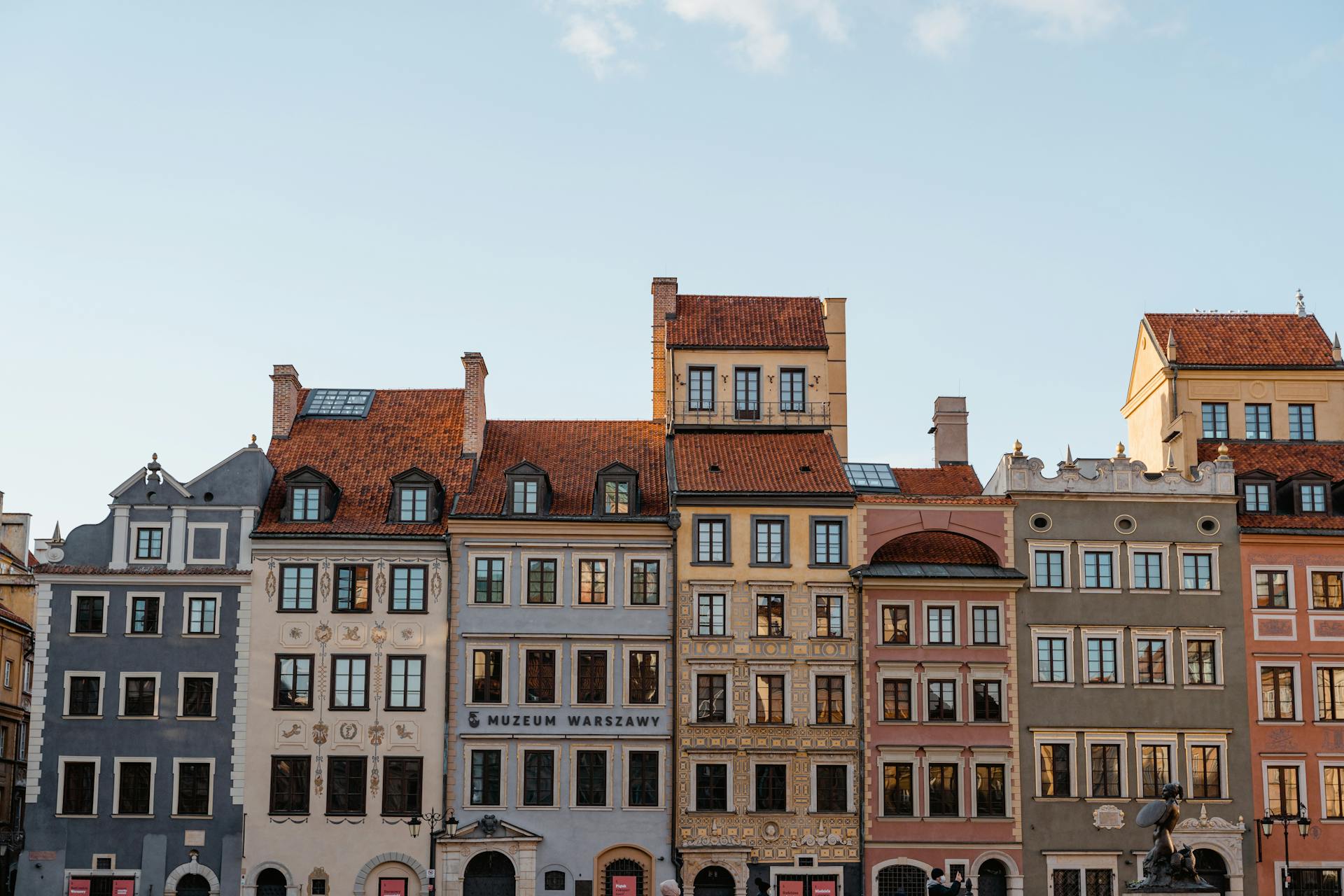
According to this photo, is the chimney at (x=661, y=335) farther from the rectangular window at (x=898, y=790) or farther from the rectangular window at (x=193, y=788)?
the rectangular window at (x=193, y=788)

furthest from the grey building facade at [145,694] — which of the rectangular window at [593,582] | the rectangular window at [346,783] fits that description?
the rectangular window at [593,582]

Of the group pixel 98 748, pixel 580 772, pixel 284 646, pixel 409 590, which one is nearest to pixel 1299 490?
pixel 580 772

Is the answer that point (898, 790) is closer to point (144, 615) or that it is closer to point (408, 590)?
point (408, 590)

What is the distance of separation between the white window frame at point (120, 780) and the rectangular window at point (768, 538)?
1864 cm

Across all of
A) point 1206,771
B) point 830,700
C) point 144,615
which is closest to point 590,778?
point 830,700

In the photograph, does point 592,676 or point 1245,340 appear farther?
point 1245,340

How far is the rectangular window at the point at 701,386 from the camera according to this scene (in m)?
54.7

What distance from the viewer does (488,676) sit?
4944cm

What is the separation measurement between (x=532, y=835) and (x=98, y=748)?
42.4 ft

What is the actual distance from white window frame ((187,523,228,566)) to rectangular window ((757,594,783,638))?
1594 centimetres

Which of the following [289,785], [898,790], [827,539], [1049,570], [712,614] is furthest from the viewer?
[1049,570]

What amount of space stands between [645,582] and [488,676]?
213 inches

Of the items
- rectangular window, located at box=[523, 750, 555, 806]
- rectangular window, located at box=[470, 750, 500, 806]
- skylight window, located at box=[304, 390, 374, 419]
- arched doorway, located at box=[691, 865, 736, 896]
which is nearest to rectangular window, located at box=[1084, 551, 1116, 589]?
arched doorway, located at box=[691, 865, 736, 896]

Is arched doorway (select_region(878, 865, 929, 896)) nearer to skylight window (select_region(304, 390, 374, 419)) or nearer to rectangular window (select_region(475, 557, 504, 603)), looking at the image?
rectangular window (select_region(475, 557, 504, 603))
